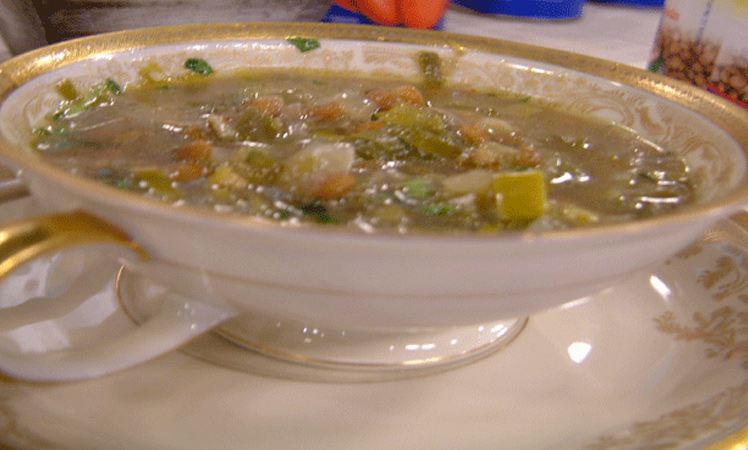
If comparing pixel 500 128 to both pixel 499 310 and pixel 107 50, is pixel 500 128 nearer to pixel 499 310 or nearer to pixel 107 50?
pixel 499 310

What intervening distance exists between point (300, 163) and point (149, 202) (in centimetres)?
72

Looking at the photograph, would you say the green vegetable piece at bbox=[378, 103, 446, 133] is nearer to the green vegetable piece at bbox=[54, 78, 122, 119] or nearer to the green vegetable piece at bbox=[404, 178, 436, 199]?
the green vegetable piece at bbox=[404, 178, 436, 199]

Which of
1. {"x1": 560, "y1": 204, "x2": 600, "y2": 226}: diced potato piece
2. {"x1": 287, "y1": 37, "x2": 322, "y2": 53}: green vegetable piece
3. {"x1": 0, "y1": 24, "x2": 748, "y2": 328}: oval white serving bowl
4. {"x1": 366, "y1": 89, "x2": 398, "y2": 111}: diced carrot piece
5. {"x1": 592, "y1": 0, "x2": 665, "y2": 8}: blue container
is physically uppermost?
{"x1": 0, "y1": 24, "x2": 748, "y2": 328}: oval white serving bowl

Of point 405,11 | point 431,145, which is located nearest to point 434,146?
point 431,145

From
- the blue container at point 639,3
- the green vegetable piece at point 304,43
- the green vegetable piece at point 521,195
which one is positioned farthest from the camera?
the blue container at point 639,3

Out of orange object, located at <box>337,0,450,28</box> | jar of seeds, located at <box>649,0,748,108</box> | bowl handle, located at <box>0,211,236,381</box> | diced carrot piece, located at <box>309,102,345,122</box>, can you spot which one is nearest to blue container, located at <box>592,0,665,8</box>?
orange object, located at <box>337,0,450,28</box>

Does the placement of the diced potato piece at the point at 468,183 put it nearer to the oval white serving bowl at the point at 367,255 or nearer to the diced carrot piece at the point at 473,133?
the diced carrot piece at the point at 473,133

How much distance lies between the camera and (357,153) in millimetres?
1582

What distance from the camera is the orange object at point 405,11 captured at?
152 inches

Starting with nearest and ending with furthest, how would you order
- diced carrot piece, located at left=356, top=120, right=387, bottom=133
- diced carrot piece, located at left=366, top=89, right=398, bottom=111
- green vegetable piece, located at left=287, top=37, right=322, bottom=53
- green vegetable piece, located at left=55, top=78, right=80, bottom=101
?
green vegetable piece, located at left=55, top=78, right=80, bottom=101 < diced carrot piece, located at left=356, top=120, right=387, bottom=133 < diced carrot piece, located at left=366, top=89, right=398, bottom=111 < green vegetable piece, located at left=287, top=37, right=322, bottom=53

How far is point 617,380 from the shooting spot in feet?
3.62

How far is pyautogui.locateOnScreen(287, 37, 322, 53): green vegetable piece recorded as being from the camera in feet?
7.09

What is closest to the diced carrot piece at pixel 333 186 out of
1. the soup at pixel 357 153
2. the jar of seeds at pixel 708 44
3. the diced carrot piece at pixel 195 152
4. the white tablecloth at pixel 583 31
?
the soup at pixel 357 153

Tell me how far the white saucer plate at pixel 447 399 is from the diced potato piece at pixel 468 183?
348 millimetres
